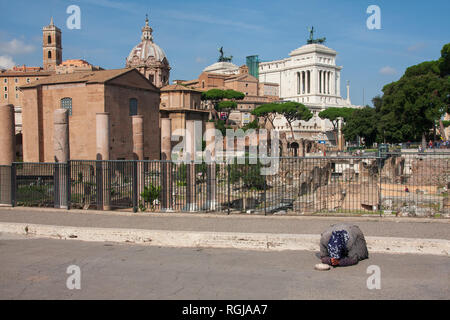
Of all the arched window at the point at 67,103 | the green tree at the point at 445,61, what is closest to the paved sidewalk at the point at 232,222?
the arched window at the point at 67,103

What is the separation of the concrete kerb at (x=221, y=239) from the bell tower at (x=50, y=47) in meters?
82.2

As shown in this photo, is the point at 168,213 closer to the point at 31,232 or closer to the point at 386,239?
the point at 31,232

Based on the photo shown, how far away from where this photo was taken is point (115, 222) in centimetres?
840

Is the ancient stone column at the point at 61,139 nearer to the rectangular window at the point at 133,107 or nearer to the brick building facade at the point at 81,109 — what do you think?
the brick building facade at the point at 81,109

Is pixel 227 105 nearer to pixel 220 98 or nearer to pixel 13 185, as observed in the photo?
pixel 220 98

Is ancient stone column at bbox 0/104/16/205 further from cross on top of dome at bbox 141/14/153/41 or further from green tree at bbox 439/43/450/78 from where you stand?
cross on top of dome at bbox 141/14/153/41

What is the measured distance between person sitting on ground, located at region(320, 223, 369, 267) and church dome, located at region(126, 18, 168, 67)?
62.1 meters

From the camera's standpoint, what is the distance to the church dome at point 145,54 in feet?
213

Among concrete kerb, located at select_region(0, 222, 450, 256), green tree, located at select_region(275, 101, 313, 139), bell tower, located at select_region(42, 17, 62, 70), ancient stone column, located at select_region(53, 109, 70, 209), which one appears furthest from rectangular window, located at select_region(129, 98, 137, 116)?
bell tower, located at select_region(42, 17, 62, 70)

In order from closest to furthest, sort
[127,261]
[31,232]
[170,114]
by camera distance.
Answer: [127,261], [31,232], [170,114]

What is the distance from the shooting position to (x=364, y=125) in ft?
164
